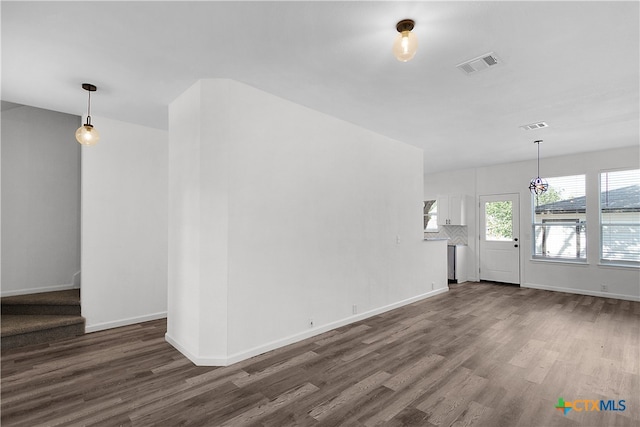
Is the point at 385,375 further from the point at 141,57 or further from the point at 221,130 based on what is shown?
the point at 141,57

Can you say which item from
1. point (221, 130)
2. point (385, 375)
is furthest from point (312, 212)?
point (385, 375)

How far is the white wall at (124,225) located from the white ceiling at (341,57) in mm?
433

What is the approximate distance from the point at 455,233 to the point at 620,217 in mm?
3243

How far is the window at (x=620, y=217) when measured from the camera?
19.1ft

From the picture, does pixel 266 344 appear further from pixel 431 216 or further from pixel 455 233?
pixel 431 216

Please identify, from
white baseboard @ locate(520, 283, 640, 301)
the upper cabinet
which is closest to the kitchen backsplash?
the upper cabinet

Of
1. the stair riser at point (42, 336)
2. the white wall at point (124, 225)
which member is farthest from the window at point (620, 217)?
the stair riser at point (42, 336)

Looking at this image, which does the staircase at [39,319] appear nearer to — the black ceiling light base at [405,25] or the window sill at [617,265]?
the black ceiling light base at [405,25]

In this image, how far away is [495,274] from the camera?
7594 millimetres

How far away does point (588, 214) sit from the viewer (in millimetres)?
6289

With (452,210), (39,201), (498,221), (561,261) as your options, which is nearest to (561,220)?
(561,261)

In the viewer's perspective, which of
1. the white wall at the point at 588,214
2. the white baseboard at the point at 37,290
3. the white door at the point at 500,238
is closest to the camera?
the white baseboard at the point at 37,290

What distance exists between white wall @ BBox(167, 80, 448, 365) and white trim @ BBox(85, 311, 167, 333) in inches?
44.4

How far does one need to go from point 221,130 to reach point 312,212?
4.71 ft
